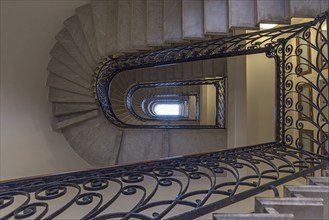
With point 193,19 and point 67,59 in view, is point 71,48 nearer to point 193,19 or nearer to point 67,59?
point 67,59

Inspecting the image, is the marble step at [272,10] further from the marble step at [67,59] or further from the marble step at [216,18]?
the marble step at [67,59]

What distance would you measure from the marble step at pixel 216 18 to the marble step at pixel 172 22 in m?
0.41

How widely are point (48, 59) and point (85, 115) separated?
1.16m

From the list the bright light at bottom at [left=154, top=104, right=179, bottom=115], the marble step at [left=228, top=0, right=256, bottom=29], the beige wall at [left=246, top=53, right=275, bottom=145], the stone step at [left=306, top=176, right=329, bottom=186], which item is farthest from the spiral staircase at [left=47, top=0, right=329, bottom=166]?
the bright light at bottom at [left=154, top=104, right=179, bottom=115]

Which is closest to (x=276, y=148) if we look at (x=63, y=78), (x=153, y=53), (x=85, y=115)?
(x=153, y=53)

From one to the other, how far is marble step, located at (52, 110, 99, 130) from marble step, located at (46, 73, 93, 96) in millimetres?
389

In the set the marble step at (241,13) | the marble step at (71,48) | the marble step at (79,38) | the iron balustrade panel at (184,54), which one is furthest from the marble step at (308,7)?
the marble step at (71,48)

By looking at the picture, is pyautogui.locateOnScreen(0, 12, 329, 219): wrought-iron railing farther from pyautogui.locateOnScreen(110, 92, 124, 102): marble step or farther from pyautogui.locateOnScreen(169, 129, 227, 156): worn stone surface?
pyautogui.locateOnScreen(110, 92, 124, 102): marble step

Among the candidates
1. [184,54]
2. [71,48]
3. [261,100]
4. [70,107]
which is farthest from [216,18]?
[70,107]

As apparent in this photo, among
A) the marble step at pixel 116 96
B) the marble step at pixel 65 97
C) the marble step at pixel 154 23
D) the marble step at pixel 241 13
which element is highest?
the marble step at pixel 154 23

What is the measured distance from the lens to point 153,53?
3.31m

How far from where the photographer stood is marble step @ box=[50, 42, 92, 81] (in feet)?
12.2

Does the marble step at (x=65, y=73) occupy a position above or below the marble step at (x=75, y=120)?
above

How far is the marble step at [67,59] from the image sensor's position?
3.72 m
